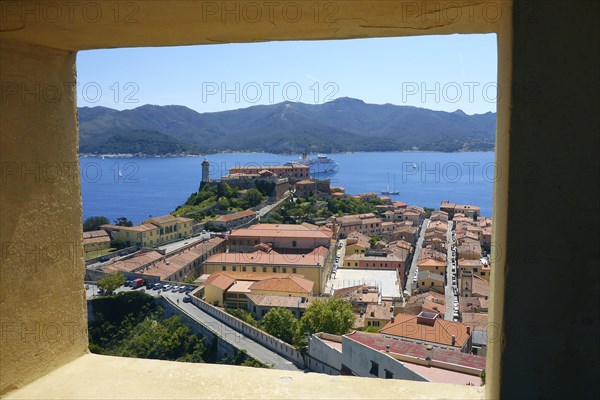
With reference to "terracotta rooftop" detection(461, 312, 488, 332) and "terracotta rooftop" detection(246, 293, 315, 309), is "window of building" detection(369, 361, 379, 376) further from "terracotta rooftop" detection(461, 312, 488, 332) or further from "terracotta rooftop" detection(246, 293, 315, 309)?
"terracotta rooftop" detection(246, 293, 315, 309)

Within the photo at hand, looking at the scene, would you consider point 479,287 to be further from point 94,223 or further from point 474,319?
point 94,223

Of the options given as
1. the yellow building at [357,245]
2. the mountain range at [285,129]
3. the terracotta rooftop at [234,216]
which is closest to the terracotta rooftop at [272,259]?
the yellow building at [357,245]

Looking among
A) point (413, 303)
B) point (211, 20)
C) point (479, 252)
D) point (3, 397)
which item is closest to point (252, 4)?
point (211, 20)

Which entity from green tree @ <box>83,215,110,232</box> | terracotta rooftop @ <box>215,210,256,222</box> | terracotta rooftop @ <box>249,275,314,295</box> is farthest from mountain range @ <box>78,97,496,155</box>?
terracotta rooftop @ <box>249,275,314,295</box>

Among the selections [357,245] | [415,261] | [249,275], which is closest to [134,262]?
[249,275]

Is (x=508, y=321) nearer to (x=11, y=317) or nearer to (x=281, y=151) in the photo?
(x=11, y=317)

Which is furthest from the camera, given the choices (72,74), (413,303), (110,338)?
(413,303)
